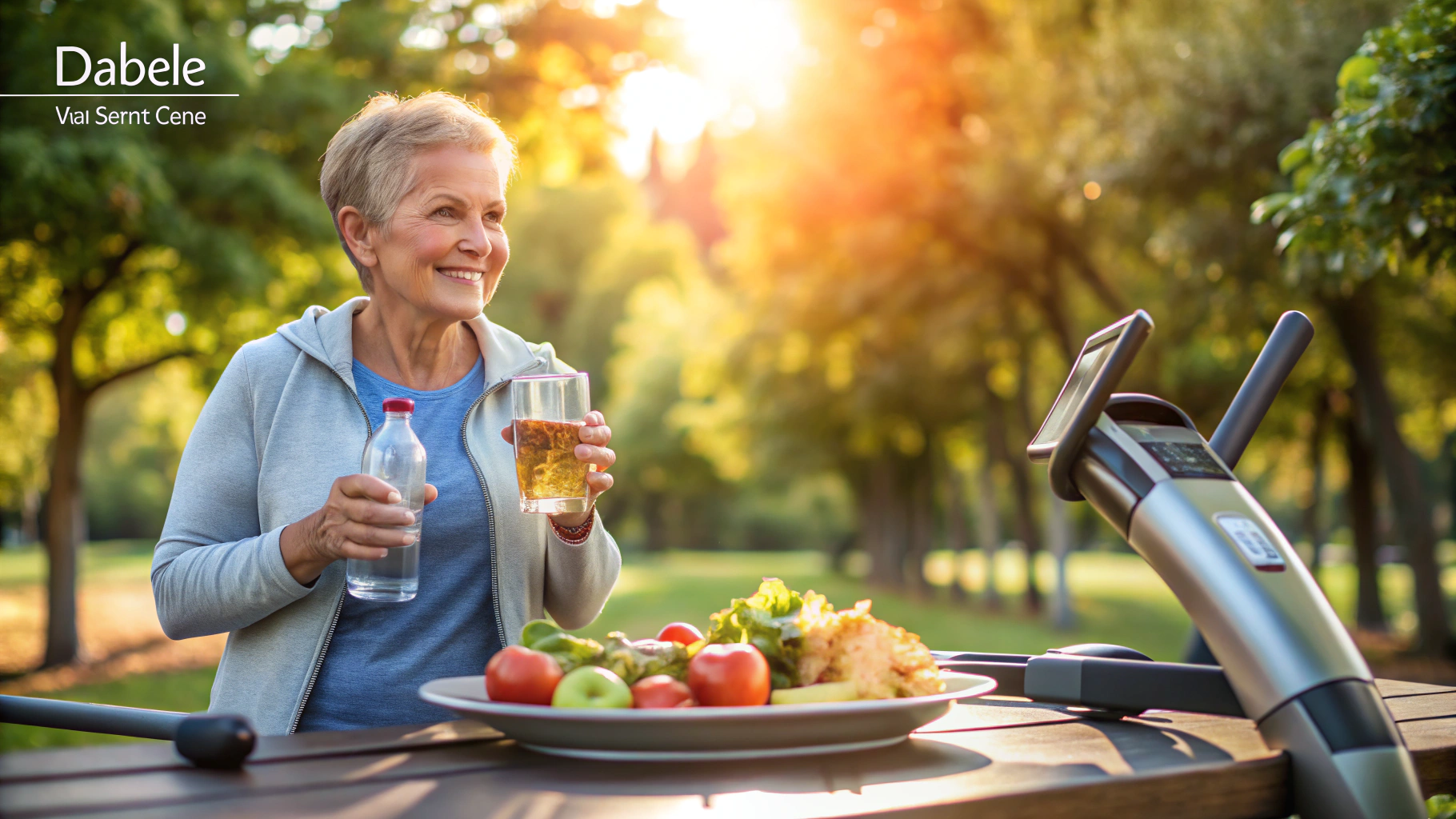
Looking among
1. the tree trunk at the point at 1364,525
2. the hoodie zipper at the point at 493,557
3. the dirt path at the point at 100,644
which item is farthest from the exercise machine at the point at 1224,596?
the tree trunk at the point at 1364,525

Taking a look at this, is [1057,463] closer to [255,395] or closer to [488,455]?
[488,455]

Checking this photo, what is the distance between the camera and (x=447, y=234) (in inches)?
104

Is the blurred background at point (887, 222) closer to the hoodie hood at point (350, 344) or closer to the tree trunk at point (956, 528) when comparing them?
the tree trunk at point (956, 528)

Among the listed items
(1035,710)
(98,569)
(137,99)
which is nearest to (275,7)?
(137,99)

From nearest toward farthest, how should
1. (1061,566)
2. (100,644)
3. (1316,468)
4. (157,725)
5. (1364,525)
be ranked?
(157,725) < (100,644) < (1061,566) < (1364,525) < (1316,468)

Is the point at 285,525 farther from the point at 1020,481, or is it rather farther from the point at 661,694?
the point at 1020,481

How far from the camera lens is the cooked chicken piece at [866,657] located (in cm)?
176

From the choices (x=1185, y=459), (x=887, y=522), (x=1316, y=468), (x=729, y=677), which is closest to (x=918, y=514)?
(x=887, y=522)

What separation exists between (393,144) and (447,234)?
252 mm

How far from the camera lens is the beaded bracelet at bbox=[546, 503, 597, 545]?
259 cm

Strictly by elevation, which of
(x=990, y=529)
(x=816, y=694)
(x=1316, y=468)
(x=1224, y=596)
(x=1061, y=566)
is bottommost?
(x=1061, y=566)

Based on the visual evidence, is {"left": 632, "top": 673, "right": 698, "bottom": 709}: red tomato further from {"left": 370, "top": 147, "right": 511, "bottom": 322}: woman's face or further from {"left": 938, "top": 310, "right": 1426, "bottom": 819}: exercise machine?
{"left": 370, "top": 147, "right": 511, "bottom": 322}: woman's face

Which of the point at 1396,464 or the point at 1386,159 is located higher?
the point at 1386,159

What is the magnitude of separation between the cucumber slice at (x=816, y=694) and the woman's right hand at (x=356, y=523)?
0.72 m
